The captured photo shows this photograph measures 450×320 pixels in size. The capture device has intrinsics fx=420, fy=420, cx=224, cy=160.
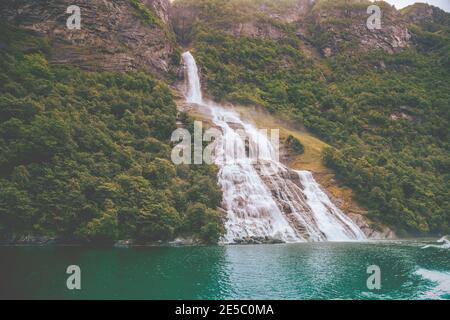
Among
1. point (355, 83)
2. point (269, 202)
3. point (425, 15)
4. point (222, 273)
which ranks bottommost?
point (222, 273)

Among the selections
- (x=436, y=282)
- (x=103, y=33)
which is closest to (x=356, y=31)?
(x=103, y=33)

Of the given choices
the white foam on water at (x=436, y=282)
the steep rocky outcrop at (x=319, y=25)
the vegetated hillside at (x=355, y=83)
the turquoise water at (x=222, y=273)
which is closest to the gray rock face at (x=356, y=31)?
the steep rocky outcrop at (x=319, y=25)

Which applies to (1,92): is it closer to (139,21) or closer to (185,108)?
(185,108)

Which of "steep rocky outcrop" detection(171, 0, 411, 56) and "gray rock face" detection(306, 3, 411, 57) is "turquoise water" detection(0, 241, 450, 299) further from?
"gray rock face" detection(306, 3, 411, 57)

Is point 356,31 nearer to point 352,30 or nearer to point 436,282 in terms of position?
point 352,30

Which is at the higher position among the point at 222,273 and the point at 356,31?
the point at 356,31

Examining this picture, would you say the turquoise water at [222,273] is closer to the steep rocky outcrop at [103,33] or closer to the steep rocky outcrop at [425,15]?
the steep rocky outcrop at [103,33]
